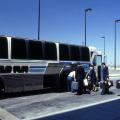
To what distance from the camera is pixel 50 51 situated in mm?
22000

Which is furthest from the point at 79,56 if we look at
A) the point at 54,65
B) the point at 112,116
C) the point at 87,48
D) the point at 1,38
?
the point at 112,116

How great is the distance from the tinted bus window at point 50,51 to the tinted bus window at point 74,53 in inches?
64.6

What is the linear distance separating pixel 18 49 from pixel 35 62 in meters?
1.54

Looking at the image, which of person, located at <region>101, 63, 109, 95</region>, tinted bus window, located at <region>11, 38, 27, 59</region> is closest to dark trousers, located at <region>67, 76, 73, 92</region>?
person, located at <region>101, 63, 109, 95</region>

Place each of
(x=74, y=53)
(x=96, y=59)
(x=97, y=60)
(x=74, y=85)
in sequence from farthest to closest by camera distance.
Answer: (x=97, y=60)
(x=96, y=59)
(x=74, y=53)
(x=74, y=85)

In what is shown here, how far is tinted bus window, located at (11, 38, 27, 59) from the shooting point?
62.6 feet

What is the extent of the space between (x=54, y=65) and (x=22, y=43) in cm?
303

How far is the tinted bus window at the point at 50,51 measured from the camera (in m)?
21.6

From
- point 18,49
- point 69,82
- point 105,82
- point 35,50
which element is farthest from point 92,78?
point 18,49

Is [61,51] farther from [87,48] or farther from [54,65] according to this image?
[87,48]

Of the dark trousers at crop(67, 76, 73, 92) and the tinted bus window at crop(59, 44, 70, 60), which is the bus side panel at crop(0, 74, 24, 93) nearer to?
the dark trousers at crop(67, 76, 73, 92)

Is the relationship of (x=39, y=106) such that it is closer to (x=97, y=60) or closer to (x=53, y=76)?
(x=53, y=76)

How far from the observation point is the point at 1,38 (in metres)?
18.5

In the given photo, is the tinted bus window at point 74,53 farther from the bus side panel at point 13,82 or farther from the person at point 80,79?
the bus side panel at point 13,82
